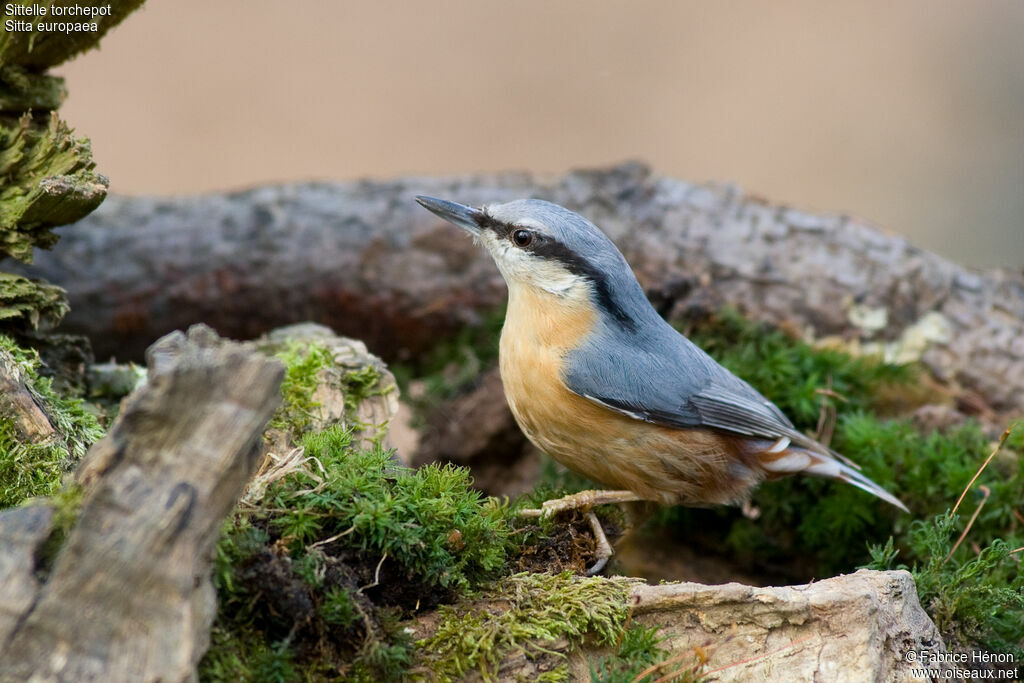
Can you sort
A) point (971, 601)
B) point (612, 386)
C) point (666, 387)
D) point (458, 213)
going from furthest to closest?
point (458, 213) < point (666, 387) < point (612, 386) < point (971, 601)

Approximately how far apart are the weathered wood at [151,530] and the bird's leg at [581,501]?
152 centimetres

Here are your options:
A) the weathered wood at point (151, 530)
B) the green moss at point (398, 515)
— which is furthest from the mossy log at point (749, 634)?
the weathered wood at point (151, 530)

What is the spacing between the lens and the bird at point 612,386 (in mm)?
3711

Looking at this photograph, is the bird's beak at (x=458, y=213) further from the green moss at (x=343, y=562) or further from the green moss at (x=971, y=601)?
the green moss at (x=971, y=601)

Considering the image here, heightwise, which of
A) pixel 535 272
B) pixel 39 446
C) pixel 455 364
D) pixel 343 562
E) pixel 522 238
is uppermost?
pixel 522 238

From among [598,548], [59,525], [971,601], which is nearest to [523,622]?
[598,548]

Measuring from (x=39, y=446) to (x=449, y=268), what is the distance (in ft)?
9.92

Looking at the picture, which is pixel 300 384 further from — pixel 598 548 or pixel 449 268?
pixel 449 268

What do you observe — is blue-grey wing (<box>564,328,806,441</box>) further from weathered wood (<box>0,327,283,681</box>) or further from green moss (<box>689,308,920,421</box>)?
weathered wood (<box>0,327,283,681</box>)

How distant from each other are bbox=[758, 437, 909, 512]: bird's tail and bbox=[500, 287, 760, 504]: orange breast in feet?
0.50

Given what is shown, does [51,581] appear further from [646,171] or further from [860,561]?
[646,171]

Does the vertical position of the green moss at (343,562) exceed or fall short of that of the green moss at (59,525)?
it falls short

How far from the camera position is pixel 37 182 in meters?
3.32

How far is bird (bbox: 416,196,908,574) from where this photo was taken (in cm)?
371
